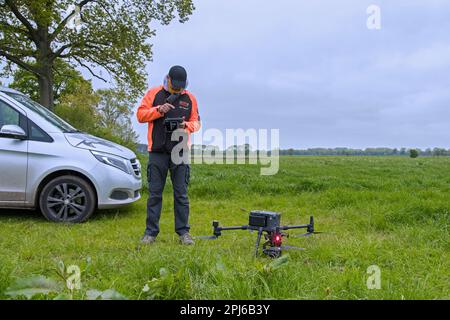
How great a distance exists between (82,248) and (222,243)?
1.57 meters

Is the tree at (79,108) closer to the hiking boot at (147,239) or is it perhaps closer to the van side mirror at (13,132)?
the van side mirror at (13,132)

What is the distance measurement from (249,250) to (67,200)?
290 centimetres

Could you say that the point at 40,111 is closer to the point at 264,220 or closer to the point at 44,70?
the point at 264,220

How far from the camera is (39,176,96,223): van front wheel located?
209 inches

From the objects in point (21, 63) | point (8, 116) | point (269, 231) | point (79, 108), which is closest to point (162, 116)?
point (269, 231)

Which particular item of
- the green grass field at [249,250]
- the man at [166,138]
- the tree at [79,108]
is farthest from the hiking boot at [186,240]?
the tree at [79,108]

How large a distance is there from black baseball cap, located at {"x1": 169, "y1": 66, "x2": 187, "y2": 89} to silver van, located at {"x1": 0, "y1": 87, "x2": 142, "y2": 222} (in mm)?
2016

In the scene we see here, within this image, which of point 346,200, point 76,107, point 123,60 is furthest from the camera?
point 76,107

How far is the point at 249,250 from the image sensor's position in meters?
4.08

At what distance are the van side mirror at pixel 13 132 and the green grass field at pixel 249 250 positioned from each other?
1.25 m

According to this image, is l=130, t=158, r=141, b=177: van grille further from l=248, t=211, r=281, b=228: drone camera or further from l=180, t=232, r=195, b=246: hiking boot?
l=248, t=211, r=281, b=228: drone camera
